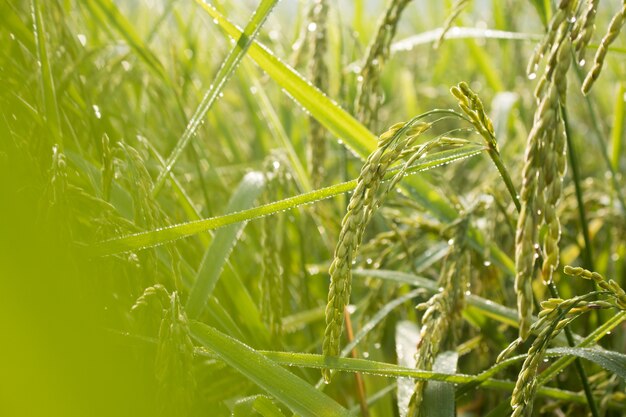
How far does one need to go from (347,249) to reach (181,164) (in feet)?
4.88

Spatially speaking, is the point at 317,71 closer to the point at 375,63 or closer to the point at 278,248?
the point at 375,63

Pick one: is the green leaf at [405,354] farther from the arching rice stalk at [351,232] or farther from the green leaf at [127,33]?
the green leaf at [127,33]

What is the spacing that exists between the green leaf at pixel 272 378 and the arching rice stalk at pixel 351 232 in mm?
125

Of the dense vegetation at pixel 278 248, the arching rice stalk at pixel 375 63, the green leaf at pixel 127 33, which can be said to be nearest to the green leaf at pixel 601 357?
the dense vegetation at pixel 278 248

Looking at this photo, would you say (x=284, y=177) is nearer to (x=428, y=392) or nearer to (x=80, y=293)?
(x=428, y=392)

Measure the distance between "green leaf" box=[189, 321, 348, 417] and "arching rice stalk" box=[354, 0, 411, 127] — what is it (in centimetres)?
57

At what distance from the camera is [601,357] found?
122 cm

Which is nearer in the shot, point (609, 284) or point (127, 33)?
point (609, 284)

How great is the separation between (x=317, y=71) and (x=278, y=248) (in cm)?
41

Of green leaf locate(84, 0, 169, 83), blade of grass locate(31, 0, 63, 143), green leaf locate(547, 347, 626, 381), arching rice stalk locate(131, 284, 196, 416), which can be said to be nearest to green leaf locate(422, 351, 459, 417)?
green leaf locate(547, 347, 626, 381)

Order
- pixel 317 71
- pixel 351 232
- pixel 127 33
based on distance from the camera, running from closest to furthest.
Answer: pixel 351 232 → pixel 317 71 → pixel 127 33

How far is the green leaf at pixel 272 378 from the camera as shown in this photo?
3.73ft

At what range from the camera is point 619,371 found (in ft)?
3.93

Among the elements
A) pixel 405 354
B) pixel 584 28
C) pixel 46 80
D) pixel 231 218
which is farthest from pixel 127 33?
pixel 584 28
